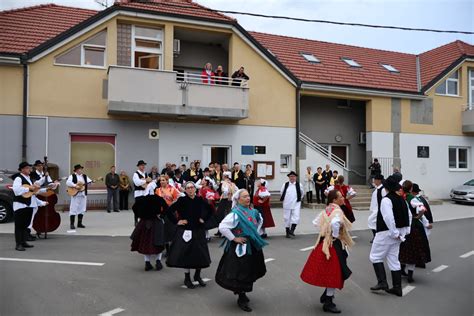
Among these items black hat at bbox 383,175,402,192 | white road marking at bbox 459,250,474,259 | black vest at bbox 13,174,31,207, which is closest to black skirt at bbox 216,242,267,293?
black hat at bbox 383,175,402,192

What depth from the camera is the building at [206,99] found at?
15.2m

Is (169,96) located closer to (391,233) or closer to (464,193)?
(391,233)

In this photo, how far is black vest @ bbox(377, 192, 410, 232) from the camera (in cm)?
634

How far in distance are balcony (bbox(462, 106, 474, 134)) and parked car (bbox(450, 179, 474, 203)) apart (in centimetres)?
314

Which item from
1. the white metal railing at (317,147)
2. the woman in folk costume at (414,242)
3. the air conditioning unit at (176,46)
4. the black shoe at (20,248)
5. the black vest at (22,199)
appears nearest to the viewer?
the woman in folk costume at (414,242)

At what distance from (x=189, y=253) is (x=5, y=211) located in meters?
→ 8.86

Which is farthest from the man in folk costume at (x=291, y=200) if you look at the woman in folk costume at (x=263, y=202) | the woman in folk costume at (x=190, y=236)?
the woman in folk costume at (x=190, y=236)

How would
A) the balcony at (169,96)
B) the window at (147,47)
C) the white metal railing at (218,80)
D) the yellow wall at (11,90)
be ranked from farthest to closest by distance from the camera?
1. the white metal railing at (218,80)
2. the window at (147,47)
3. the balcony at (169,96)
4. the yellow wall at (11,90)

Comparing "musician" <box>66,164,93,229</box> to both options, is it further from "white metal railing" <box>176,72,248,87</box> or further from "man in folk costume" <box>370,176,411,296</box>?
Result: "man in folk costume" <box>370,176,411,296</box>

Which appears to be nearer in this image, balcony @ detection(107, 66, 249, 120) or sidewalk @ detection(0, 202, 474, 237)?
sidewalk @ detection(0, 202, 474, 237)

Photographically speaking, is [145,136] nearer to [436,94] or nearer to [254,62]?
[254,62]

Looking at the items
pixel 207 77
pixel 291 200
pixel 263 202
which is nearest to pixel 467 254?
pixel 291 200

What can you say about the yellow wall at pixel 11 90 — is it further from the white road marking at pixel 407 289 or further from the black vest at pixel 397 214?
the white road marking at pixel 407 289

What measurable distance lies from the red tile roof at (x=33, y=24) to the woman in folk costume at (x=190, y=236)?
39.2ft
